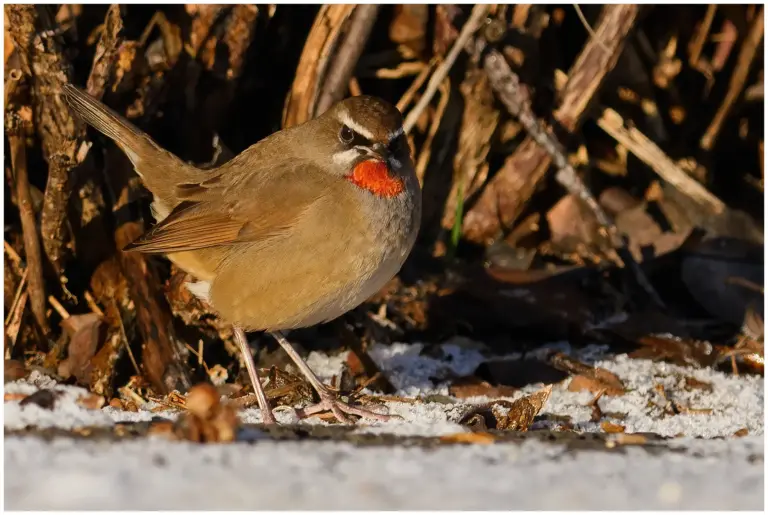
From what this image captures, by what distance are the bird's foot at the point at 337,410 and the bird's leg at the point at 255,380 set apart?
0.56 feet

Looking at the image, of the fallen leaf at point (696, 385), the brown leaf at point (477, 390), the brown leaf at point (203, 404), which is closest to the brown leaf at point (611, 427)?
the brown leaf at point (477, 390)

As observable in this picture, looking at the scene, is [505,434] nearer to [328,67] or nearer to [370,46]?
[328,67]

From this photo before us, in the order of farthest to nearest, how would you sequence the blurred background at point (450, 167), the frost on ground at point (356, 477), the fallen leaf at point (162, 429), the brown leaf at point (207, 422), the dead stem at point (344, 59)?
the dead stem at point (344, 59) → the blurred background at point (450, 167) → the fallen leaf at point (162, 429) → the brown leaf at point (207, 422) → the frost on ground at point (356, 477)

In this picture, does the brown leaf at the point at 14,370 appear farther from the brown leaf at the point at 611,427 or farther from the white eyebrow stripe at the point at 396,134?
the brown leaf at the point at 611,427

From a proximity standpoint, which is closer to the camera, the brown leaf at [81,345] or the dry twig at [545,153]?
the brown leaf at [81,345]

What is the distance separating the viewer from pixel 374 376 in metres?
5.17

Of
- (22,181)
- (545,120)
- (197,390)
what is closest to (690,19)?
(545,120)

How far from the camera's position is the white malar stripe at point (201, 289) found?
16.2 feet

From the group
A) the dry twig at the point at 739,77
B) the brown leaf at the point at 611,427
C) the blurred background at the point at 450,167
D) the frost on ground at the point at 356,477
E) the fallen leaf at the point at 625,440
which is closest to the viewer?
the frost on ground at the point at 356,477

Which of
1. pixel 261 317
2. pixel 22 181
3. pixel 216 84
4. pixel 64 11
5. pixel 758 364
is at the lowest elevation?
pixel 758 364

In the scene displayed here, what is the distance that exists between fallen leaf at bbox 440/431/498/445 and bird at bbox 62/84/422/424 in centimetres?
Answer: 83

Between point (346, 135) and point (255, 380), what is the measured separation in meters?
1.16

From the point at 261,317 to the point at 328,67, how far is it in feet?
5.42

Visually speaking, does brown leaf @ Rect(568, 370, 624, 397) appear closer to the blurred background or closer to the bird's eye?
the blurred background
